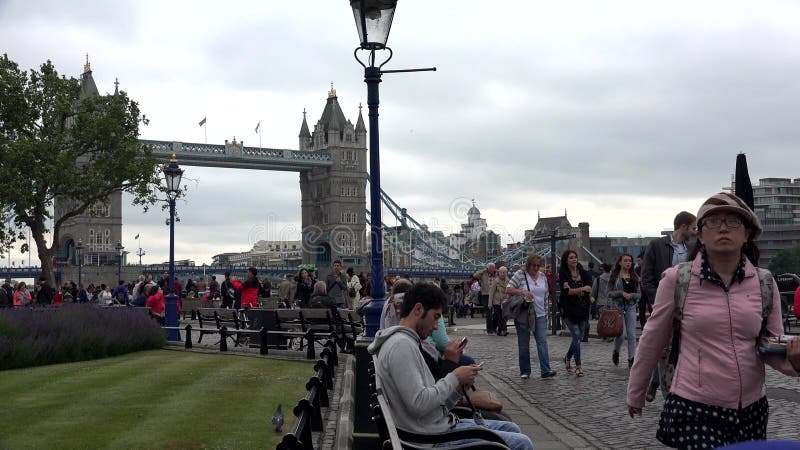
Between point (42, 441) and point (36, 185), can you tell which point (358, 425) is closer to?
point (42, 441)

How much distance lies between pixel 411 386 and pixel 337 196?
120829mm

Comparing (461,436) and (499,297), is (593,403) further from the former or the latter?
(499,297)

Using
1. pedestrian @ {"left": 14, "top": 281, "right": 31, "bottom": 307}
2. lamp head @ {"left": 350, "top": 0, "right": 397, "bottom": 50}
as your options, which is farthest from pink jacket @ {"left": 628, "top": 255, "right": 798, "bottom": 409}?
pedestrian @ {"left": 14, "top": 281, "right": 31, "bottom": 307}

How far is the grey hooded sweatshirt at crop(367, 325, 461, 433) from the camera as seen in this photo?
4.76 meters

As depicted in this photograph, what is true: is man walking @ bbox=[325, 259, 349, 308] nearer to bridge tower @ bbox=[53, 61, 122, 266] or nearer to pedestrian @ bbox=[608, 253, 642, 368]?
pedestrian @ bbox=[608, 253, 642, 368]

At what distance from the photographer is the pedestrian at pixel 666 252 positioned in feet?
31.4

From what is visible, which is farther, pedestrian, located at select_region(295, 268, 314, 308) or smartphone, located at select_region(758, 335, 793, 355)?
pedestrian, located at select_region(295, 268, 314, 308)

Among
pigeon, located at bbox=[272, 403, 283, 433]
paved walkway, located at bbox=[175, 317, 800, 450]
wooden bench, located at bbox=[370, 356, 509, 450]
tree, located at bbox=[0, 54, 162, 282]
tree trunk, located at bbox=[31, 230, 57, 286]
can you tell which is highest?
tree, located at bbox=[0, 54, 162, 282]

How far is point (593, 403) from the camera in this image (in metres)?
10.2

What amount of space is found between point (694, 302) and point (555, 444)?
397 cm

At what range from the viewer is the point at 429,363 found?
551cm

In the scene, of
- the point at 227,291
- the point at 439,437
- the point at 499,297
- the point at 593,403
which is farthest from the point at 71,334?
the point at 439,437

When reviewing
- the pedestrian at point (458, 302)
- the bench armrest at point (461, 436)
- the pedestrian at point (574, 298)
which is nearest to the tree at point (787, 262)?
the pedestrian at point (458, 302)

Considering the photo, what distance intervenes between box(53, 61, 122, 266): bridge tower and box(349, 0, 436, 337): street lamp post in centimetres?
8658
